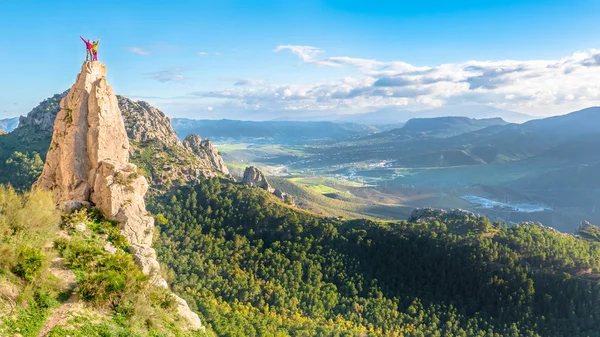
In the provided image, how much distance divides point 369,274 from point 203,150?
3937 inches

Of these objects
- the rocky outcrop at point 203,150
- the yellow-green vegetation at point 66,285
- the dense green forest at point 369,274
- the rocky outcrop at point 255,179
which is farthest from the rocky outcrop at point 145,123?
the yellow-green vegetation at point 66,285

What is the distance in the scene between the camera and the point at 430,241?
84.3 meters

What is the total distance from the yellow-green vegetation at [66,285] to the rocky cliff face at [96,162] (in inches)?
175

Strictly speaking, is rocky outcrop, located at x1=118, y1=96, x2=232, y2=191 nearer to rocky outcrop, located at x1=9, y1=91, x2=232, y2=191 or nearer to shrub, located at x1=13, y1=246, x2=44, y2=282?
rocky outcrop, located at x1=9, y1=91, x2=232, y2=191

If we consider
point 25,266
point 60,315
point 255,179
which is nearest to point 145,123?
point 255,179

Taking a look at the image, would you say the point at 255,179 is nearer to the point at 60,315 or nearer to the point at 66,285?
the point at 66,285

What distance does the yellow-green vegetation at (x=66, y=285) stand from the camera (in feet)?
63.4

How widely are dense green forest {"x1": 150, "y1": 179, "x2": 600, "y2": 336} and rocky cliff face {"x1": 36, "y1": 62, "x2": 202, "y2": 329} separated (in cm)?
2470

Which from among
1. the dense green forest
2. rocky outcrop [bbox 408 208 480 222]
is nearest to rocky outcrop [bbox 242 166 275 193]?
the dense green forest

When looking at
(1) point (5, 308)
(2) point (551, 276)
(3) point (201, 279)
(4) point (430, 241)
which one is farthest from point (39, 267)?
(2) point (551, 276)

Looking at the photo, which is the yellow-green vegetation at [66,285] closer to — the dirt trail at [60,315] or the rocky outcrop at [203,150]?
the dirt trail at [60,315]

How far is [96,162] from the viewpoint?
35.1m

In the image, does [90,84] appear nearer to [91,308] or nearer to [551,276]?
[91,308]

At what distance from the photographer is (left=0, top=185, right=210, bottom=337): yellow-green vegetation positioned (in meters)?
19.3
